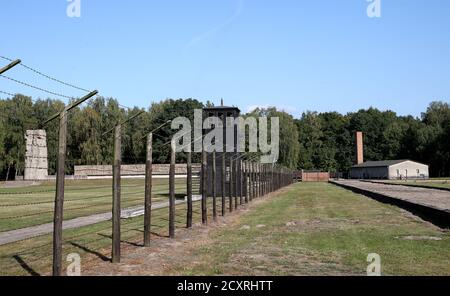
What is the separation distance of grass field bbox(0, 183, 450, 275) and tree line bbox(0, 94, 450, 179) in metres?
41.5

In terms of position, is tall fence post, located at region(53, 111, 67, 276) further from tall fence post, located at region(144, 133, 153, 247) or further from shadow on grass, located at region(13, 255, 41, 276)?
tall fence post, located at region(144, 133, 153, 247)

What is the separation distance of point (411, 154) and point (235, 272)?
118 meters

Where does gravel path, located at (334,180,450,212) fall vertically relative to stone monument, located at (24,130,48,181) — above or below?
below

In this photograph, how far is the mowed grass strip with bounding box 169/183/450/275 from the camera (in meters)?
7.96

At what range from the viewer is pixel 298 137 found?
117 meters

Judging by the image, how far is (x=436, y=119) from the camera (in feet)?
391

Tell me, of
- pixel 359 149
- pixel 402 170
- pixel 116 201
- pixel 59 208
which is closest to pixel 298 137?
pixel 359 149

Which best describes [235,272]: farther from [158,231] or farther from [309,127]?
[309,127]

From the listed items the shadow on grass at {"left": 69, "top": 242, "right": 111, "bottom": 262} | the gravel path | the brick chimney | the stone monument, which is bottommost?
the shadow on grass at {"left": 69, "top": 242, "right": 111, "bottom": 262}

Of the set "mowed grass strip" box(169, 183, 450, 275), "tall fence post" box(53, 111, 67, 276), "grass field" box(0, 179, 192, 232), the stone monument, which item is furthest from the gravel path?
"grass field" box(0, 179, 192, 232)

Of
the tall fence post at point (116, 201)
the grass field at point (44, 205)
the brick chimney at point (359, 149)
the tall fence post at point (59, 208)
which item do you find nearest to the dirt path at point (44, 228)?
the grass field at point (44, 205)

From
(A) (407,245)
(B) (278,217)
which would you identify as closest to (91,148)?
(B) (278,217)

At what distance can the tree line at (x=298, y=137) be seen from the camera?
253 feet

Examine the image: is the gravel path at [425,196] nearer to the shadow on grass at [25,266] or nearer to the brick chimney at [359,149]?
the shadow on grass at [25,266]
